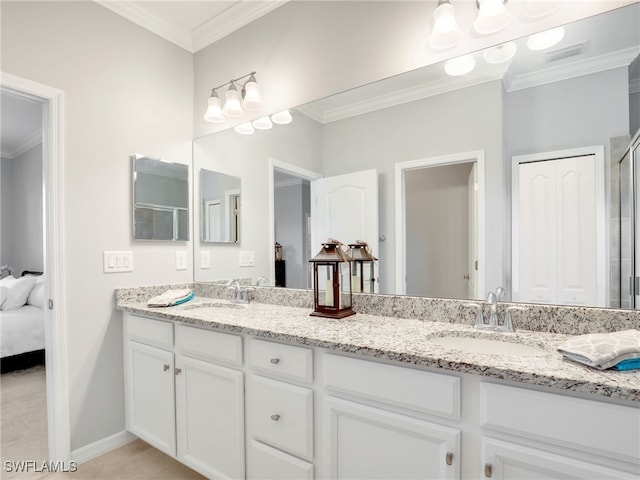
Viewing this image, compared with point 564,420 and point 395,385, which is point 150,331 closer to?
point 395,385

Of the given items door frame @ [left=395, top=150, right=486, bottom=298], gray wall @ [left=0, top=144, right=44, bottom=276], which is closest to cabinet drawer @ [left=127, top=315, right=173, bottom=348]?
door frame @ [left=395, top=150, right=486, bottom=298]

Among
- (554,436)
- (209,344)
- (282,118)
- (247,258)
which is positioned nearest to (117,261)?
(247,258)

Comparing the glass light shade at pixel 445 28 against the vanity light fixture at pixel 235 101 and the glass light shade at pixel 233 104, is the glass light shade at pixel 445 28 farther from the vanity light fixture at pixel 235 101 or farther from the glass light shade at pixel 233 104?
the glass light shade at pixel 233 104

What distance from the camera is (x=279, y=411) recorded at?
1.35m

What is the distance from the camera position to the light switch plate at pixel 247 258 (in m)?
2.23

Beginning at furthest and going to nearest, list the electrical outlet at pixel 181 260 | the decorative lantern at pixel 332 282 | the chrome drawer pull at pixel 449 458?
1. the electrical outlet at pixel 181 260
2. the decorative lantern at pixel 332 282
3. the chrome drawer pull at pixel 449 458

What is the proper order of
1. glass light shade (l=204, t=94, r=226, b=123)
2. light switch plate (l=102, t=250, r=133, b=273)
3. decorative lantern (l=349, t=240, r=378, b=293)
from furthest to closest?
1. glass light shade (l=204, t=94, r=226, b=123)
2. light switch plate (l=102, t=250, r=133, b=273)
3. decorative lantern (l=349, t=240, r=378, b=293)

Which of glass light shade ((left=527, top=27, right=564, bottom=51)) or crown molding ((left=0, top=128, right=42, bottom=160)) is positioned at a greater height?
crown molding ((left=0, top=128, right=42, bottom=160))

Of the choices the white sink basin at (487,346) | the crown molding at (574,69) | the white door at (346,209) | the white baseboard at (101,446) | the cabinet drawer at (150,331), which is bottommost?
the white baseboard at (101,446)

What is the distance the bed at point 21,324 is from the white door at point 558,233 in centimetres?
406

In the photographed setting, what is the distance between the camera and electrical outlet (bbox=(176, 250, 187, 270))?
2.39 m

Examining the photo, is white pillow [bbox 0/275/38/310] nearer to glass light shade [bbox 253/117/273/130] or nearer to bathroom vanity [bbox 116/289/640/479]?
bathroom vanity [bbox 116/289/640/479]

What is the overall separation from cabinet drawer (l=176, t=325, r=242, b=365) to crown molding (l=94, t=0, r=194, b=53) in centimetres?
191

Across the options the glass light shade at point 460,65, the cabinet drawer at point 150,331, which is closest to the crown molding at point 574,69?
the glass light shade at point 460,65
